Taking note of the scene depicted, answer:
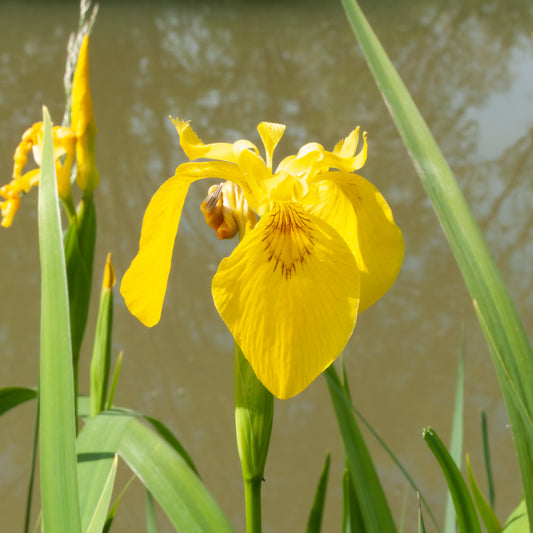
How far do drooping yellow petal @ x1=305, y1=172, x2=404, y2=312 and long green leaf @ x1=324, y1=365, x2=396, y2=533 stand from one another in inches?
3.9

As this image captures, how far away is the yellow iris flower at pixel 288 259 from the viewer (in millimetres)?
315

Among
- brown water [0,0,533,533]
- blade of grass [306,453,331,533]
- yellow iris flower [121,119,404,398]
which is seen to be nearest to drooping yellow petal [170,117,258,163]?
yellow iris flower [121,119,404,398]

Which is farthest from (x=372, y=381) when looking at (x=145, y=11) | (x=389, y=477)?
(x=145, y=11)

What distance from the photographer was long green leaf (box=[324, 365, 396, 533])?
1.47ft

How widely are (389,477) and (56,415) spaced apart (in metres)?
1.12

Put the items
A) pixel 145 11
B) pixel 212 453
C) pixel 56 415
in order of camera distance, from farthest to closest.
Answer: pixel 145 11 → pixel 212 453 → pixel 56 415

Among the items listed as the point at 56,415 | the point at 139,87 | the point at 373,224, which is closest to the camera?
the point at 56,415

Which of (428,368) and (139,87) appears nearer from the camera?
(428,368)

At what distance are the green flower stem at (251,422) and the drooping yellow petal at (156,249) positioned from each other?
58 mm

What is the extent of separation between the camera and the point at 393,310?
1.70m

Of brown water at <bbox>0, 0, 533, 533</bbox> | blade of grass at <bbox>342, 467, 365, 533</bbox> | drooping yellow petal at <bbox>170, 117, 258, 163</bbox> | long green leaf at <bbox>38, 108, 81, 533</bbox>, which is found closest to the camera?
long green leaf at <bbox>38, 108, 81, 533</bbox>

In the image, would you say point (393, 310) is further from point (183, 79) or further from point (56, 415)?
point (183, 79)

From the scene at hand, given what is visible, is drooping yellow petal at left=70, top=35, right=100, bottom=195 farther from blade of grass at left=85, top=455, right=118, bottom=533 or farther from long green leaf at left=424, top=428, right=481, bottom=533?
long green leaf at left=424, top=428, right=481, bottom=533

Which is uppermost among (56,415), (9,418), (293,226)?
(9,418)
